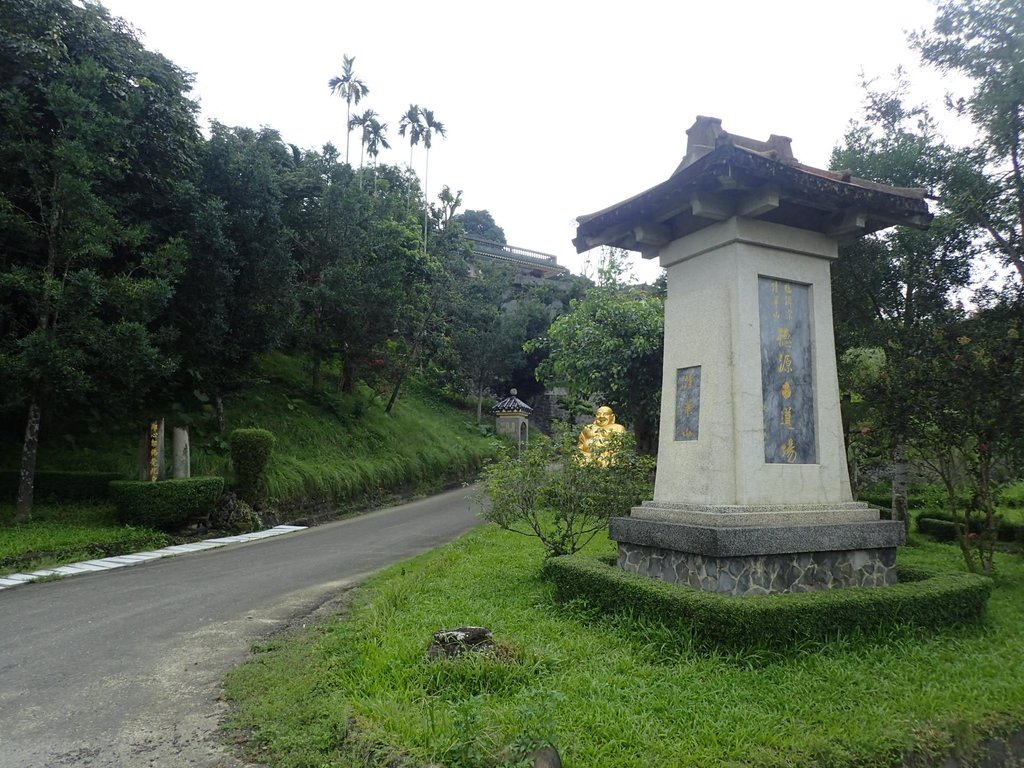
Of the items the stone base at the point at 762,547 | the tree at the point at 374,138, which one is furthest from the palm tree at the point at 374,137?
the stone base at the point at 762,547

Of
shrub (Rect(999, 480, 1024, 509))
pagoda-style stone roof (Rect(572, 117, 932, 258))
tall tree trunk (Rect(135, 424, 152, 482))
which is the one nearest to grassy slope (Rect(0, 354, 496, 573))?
tall tree trunk (Rect(135, 424, 152, 482))

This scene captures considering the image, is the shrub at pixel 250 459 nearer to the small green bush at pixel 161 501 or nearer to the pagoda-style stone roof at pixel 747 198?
the small green bush at pixel 161 501

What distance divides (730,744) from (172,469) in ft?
39.1

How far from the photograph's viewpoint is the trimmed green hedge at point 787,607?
14.9 ft

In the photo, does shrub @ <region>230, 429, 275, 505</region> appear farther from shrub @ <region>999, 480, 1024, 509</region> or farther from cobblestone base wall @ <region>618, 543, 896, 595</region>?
shrub @ <region>999, 480, 1024, 509</region>

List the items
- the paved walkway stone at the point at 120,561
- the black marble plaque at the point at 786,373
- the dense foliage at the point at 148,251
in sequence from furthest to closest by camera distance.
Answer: the dense foliage at the point at 148,251, the paved walkway stone at the point at 120,561, the black marble plaque at the point at 786,373

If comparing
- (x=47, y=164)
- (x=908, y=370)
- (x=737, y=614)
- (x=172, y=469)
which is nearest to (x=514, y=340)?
(x=172, y=469)

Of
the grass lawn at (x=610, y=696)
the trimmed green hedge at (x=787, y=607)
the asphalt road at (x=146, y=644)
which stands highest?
the trimmed green hedge at (x=787, y=607)

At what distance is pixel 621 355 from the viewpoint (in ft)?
49.9

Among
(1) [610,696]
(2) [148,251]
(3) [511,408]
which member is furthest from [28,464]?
(3) [511,408]

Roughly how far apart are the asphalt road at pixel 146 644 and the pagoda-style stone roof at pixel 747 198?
492 cm

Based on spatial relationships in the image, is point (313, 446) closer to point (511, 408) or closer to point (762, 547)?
point (511, 408)

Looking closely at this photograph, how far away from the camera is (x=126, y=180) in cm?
1237

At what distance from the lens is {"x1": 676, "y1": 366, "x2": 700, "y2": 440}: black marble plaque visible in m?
5.99
